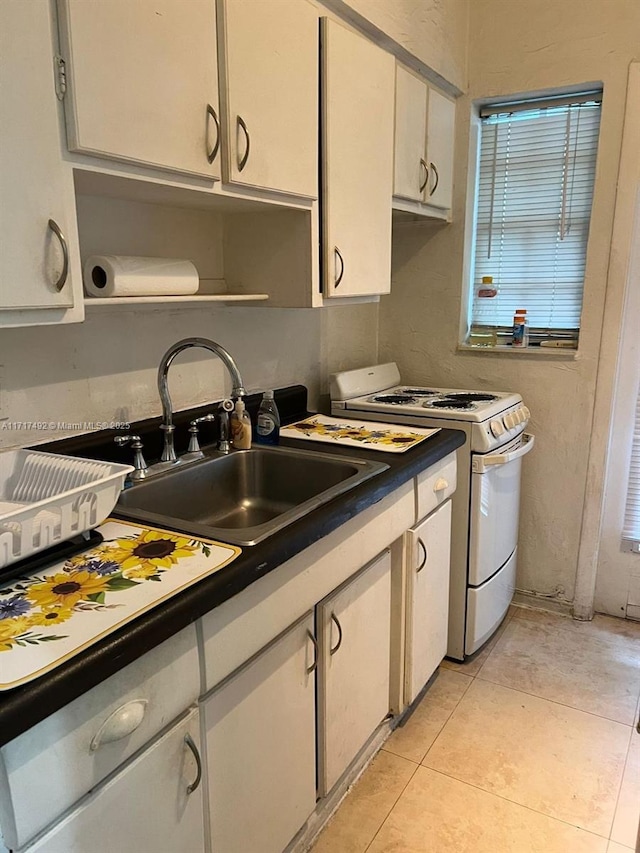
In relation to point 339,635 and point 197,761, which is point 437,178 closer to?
point 339,635

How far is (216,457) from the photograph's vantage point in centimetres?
180

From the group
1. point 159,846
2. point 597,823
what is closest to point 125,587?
point 159,846

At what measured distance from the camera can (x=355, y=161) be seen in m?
1.93

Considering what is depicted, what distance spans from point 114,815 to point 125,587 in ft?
1.13

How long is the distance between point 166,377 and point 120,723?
3.05ft

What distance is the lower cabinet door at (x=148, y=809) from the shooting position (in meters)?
0.92

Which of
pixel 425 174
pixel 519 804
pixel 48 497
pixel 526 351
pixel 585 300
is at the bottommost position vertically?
pixel 519 804

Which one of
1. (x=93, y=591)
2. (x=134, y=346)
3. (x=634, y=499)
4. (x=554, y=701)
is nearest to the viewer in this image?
(x=93, y=591)

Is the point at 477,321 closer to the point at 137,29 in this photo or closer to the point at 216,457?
the point at 216,457

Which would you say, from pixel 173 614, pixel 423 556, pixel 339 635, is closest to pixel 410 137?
pixel 423 556

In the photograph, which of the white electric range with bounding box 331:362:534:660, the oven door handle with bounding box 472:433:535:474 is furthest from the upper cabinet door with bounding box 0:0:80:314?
the oven door handle with bounding box 472:433:535:474

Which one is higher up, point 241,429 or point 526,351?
point 526,351

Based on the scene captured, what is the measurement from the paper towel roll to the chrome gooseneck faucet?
0.14m

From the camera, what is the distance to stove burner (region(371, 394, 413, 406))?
8.07 feet
